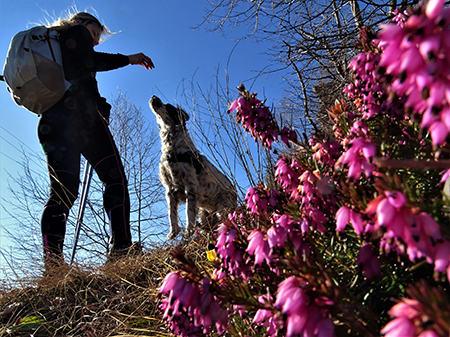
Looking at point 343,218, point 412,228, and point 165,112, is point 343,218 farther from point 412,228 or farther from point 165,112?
point 165,112

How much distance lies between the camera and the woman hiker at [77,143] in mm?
3131

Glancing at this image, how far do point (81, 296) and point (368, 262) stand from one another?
253cm

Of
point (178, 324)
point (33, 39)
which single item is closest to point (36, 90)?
point (33, 39)

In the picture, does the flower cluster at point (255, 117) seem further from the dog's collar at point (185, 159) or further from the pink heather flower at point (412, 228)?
the dog's collar at point (185, 159)

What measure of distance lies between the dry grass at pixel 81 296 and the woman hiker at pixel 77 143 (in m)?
0.34

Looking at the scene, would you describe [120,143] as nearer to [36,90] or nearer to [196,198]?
[196,198]

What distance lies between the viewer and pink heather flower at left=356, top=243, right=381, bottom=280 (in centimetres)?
79

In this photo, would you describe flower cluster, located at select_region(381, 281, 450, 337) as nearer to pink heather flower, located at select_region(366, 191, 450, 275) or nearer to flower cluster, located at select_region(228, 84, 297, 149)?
pink heather flower, located at select_region(366, 191, 450, 275)

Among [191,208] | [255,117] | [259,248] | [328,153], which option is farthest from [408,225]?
[191,208]

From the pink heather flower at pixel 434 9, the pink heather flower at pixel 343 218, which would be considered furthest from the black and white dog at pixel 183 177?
the pink heather flower at pixel 434 9

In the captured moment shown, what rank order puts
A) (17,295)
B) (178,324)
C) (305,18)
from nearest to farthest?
(178,324), (17,295), (305,18)

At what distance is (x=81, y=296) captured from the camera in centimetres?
255

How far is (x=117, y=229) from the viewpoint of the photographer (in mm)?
3170

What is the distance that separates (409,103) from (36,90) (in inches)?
132
